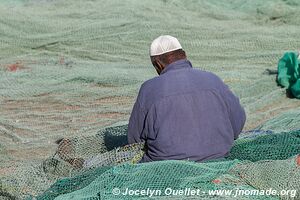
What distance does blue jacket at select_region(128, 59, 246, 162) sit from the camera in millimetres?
4301

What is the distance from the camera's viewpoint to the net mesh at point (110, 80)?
178 inches

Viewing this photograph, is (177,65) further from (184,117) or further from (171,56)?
(184,117)

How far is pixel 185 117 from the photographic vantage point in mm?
4309

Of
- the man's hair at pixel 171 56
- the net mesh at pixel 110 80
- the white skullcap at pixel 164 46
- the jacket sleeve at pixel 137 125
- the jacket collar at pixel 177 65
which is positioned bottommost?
the net mesh at pixel 110 80

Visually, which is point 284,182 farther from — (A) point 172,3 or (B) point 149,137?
(A) point 172,3

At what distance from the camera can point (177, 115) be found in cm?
431

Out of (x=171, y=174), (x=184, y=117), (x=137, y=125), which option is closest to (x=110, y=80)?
(x=137, y=125)

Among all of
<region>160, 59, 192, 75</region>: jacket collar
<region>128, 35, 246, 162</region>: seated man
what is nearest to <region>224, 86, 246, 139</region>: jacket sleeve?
<region>128, 35, 246, 162</region>: seated man

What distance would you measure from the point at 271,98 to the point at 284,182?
4.06m

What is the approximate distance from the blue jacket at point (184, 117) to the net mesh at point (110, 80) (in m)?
0.20

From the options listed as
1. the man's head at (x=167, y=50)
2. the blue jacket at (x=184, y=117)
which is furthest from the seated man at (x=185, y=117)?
the man's head at (x=167, y=50)

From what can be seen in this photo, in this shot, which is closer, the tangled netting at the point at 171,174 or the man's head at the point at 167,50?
the tangled netting at the point at 171,174

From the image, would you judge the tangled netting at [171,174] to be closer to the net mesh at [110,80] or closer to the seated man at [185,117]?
the net mesh at [110,80]

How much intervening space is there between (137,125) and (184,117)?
0.35 metres
